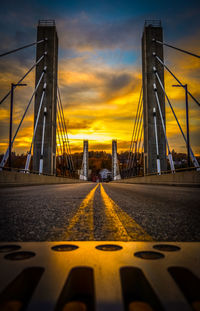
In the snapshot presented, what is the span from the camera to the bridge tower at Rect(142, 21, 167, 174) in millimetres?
29500

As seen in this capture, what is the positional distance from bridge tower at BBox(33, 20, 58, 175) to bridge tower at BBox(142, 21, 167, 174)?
11.0 m

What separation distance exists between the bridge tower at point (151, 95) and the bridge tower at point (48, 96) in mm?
10991

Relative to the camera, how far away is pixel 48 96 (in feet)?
103

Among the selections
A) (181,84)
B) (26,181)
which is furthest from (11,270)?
(181,84)

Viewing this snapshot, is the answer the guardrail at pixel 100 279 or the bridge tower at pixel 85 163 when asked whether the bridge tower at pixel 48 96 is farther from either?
the bridge tower at pixel 85 163

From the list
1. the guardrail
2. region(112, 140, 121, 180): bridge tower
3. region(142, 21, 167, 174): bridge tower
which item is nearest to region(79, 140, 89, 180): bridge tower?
region(112, 140, 121, 180): bridge tower

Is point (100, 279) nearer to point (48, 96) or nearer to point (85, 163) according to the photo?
point (48, 96)

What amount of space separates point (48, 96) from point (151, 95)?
40.1ft

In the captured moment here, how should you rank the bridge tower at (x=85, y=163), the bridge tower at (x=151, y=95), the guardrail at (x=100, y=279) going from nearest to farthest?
the guardrail at (x=100, y=279), the bridge tower at (x=151, y=95), the bridge tower at (x=85, y=163)

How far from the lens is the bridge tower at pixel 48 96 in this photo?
29812 millimetres

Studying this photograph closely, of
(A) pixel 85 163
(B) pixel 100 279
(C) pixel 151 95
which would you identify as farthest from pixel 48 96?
(A) pixel 85 163

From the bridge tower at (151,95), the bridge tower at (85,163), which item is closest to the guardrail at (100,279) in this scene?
the bridge tower at (151,95)

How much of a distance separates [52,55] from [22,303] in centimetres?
3482

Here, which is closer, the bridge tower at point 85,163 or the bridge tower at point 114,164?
the bridge tower at point 114,164
